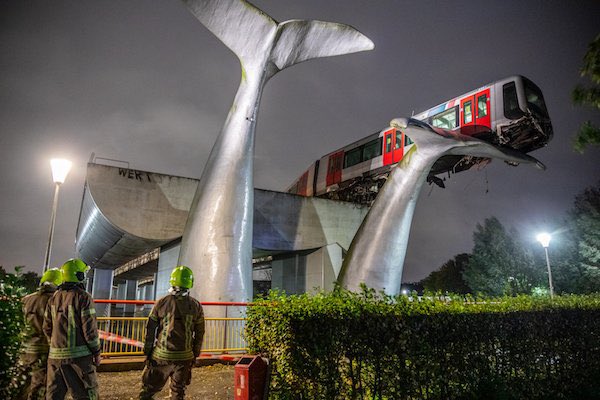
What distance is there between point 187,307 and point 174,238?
43.3ft

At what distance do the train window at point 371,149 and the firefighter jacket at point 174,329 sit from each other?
15462mm

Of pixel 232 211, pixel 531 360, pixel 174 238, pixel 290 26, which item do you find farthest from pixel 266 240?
pixel 531 360

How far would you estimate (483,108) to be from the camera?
15.0 m

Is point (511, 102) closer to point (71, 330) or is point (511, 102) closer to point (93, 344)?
point (93, 344)

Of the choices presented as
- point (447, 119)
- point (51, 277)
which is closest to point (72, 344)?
point (51, 277)

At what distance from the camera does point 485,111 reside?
1496cm

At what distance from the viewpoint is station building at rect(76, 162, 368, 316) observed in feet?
53.2

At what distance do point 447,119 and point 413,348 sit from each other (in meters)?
13.7

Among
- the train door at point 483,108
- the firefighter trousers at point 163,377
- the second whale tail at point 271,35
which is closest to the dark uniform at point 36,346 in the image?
the firefighter trousers at point 163,377

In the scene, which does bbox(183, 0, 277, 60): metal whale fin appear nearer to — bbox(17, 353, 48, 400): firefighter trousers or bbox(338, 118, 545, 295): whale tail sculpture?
bbox(338, 118, 545, 295): whale tail sculpture

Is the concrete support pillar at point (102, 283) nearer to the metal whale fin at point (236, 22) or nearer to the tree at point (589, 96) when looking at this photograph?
the metal whale fin at point (236, 22)

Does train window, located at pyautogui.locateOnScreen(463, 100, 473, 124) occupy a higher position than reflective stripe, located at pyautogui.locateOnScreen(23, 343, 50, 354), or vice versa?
train window, located at pyautogui.locateOnScreen(463, 100, 473, 124)

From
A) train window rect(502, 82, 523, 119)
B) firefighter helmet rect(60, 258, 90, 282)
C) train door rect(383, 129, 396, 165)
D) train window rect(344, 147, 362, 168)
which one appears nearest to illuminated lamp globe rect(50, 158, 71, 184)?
firefighter helmet rect(60, 258, 90, 282)

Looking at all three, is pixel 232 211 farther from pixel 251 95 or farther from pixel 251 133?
pixel 251 95
